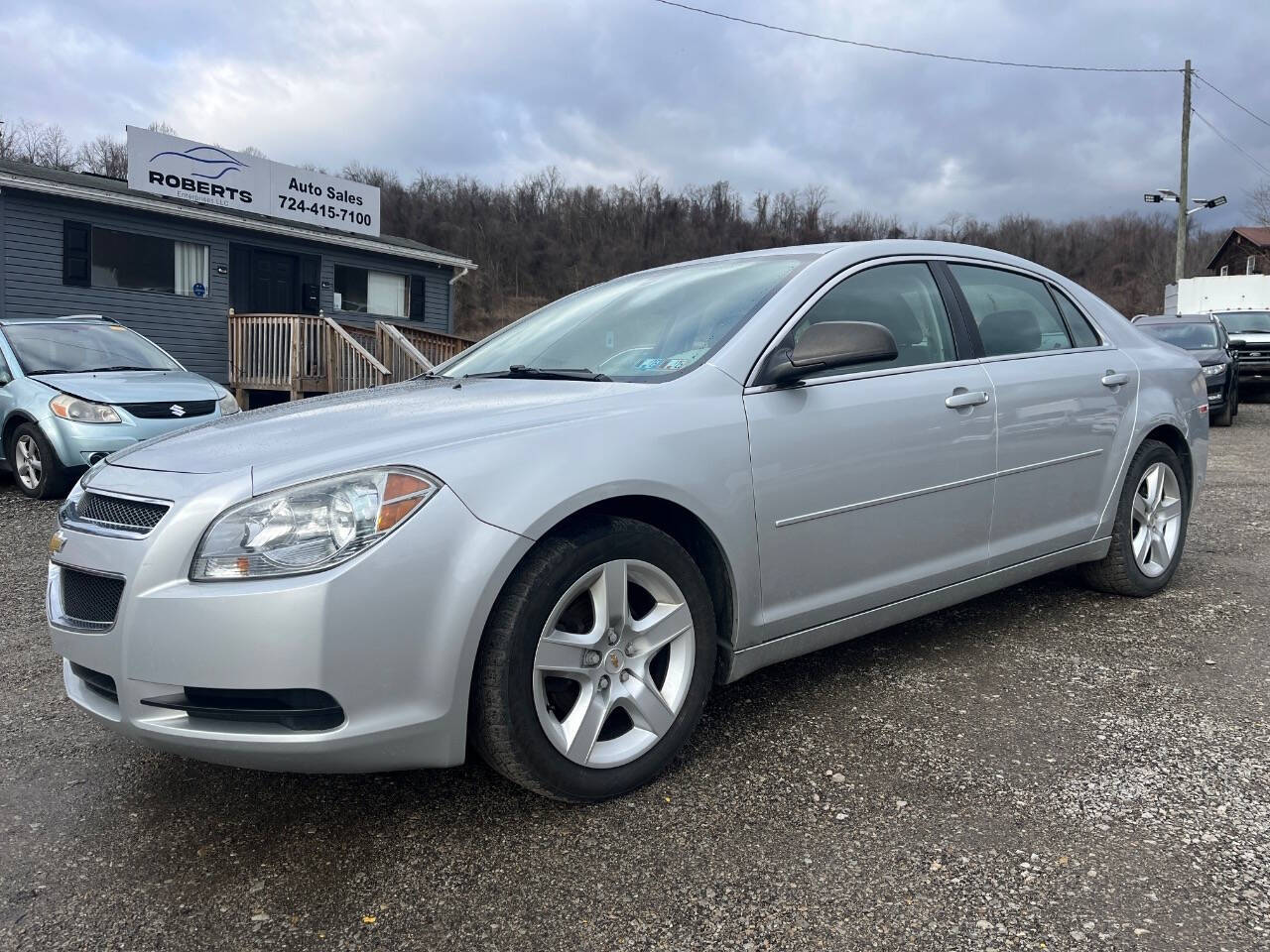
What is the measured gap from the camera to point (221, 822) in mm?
2410

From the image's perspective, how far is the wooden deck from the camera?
13453mm

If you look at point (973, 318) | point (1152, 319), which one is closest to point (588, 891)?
point (973, 318)

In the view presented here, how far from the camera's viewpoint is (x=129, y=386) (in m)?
7.53

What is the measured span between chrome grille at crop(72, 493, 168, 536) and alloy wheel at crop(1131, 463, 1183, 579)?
3765 mm

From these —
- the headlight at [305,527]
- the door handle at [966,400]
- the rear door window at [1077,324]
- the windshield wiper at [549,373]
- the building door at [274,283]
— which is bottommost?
the headlight at [305,527]

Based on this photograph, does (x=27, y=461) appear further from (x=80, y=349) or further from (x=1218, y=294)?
(x=1218, y=294)

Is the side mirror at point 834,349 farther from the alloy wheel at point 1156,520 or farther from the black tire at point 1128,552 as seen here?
the alloy wheel at point 1156,520

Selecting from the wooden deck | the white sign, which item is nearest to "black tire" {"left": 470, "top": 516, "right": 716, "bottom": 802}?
the wooden deck

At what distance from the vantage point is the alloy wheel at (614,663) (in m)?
2.35

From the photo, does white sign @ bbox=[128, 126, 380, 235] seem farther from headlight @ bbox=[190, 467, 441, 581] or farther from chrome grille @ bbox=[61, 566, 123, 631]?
headlight @ bbox=[190, 467, 441, 581]

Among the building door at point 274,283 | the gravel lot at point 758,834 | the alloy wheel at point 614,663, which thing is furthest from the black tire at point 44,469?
the building door at point 274,283

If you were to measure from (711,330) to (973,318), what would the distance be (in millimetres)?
1187

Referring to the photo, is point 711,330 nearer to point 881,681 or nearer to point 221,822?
point 881,681

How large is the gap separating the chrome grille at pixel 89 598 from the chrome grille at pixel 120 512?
13cm
